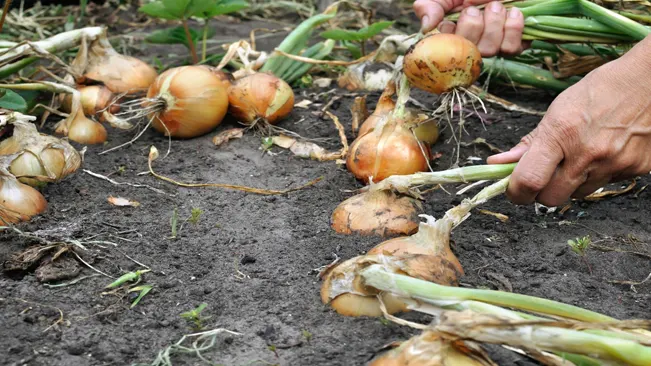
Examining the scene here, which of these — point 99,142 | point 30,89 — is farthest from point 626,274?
point 30,89

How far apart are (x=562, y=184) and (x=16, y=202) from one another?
4.45ft

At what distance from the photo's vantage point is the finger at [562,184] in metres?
1.80

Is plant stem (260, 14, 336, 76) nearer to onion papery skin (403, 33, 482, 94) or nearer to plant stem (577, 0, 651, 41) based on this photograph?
onion papery skin (403, 33, 482, 94)

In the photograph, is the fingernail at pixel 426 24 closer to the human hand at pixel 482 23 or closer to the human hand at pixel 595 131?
the human hand at pixel 482 23

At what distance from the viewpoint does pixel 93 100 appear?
2.69 metres

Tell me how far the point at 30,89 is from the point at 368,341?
66.5 inches

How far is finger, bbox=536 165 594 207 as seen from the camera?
5.90 ft

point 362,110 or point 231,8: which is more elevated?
point 231,8

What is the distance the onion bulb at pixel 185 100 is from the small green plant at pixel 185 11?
38 cm

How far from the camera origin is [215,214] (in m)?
2.06

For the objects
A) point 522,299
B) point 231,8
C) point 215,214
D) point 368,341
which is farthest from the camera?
point 231,8

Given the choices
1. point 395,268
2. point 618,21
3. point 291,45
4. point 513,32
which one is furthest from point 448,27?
point 395,268

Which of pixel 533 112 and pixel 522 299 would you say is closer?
pixel 522 299

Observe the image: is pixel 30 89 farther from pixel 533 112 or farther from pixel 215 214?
pixel 533 112
